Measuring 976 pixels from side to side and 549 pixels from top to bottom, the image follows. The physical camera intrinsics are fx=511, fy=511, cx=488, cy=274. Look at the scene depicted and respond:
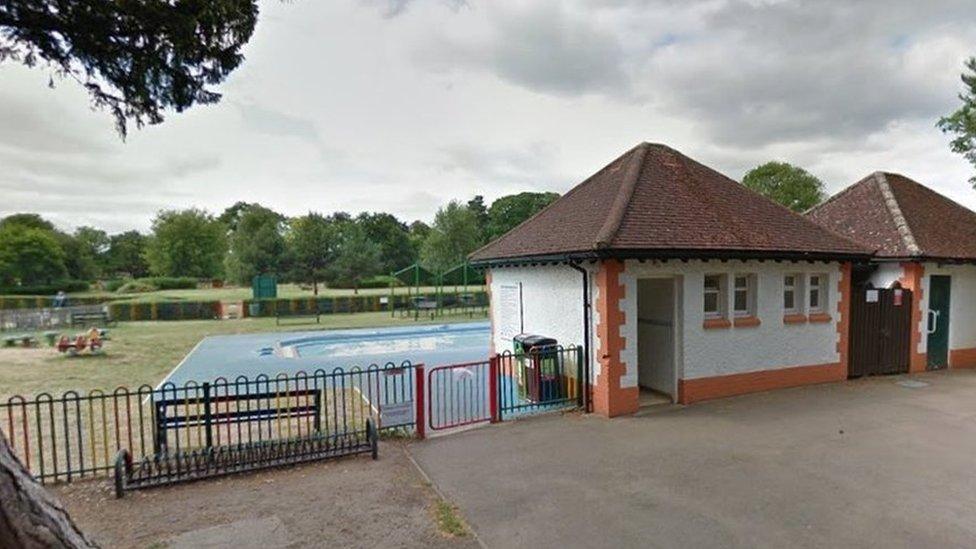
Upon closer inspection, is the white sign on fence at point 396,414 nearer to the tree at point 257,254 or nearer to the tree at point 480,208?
the tree at point 257,254

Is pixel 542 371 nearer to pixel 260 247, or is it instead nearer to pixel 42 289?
pixel 260 247

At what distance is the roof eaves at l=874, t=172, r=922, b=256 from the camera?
12.3 m

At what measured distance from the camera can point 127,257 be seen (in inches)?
3366

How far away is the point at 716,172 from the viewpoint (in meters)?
12.6

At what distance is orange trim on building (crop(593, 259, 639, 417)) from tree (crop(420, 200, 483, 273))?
36.1 meters

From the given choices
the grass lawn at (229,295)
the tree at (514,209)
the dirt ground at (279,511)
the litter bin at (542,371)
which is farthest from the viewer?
the tree at (514,209)

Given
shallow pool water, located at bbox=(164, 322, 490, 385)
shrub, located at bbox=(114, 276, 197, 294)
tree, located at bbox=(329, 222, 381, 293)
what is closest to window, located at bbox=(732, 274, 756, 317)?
shallow pool water, located at bbox=(164, 322, 490, 385)

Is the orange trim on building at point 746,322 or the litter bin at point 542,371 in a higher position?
the orange trim on building at point 746,322

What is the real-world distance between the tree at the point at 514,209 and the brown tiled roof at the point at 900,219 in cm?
5507

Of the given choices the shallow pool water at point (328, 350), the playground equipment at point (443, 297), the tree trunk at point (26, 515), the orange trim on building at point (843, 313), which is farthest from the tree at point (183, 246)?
the tree trunk at point (26, 515)

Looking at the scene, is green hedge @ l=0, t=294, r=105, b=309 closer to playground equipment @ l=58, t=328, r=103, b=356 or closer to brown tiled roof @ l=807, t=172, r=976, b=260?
playground equipment @ l=58, t=328, r=103, b=356

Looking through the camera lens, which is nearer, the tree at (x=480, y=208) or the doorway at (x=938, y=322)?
the doorway at (x=938, y=322)

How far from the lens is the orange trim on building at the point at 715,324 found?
32.4 ft

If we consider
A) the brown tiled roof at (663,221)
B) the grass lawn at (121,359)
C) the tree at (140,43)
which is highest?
the tree at (140,43)
